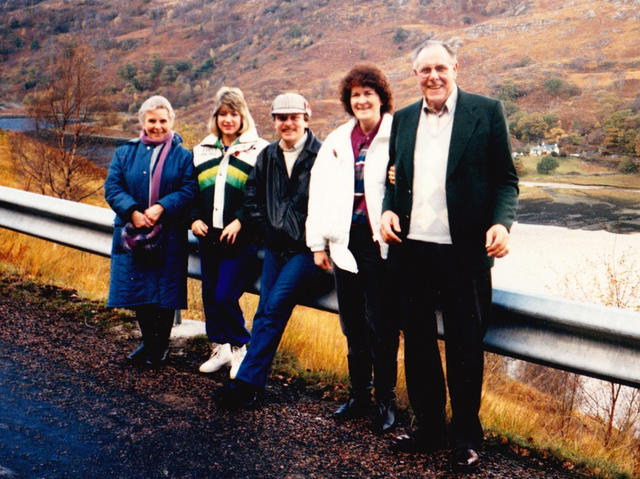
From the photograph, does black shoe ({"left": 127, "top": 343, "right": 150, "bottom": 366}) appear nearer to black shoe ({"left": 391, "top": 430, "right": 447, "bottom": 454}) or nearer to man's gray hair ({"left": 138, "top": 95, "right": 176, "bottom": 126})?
man's gray hair ({"left": 138, "top": 95, "right": 176, "bottom": 126})

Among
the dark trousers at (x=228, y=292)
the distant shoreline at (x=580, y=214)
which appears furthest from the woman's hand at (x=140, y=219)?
the distant shoreline at (x=580, y=214)

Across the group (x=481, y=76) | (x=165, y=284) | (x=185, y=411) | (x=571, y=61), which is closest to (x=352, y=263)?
(x=185, y=411)

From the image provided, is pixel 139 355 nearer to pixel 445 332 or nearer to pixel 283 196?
pixel 283 196

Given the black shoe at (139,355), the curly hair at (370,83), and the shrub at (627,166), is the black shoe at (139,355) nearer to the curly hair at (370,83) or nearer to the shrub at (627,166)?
the curly hair at (370,83)

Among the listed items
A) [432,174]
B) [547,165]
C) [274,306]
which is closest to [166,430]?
[274,306]

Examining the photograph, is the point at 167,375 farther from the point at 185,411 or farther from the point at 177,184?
the point at 177,184

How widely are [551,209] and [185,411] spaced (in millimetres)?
106957

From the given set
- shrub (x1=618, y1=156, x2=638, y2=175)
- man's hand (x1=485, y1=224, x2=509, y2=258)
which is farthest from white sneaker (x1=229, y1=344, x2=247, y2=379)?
shrub (x1=618, y1=156, x2=638, y2=175)

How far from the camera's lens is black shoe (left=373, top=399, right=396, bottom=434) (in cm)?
294

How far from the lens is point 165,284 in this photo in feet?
12.3

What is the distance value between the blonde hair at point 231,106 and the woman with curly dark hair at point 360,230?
757 mm

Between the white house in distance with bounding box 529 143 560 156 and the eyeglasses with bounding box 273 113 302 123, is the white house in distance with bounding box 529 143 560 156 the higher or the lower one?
the higher one

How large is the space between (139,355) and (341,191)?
5.07 feet

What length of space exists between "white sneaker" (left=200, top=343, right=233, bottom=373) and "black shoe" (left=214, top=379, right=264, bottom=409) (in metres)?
0.43
